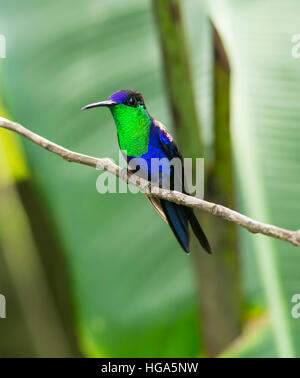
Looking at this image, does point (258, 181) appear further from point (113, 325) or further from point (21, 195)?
point (21, 195)

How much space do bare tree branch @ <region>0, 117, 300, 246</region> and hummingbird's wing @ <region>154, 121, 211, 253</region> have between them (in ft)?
0.18

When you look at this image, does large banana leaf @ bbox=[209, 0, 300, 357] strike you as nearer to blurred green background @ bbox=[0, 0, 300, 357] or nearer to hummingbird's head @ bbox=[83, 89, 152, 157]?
blurred green background @ bbox=[0, 0, 300, 357]

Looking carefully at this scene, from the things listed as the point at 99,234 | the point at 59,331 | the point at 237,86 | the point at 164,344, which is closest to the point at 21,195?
the point at 59,331

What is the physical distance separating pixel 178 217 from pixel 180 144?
0.10 m

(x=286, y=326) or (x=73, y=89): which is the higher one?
(x=73, y=89)

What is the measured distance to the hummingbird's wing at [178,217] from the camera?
72cm

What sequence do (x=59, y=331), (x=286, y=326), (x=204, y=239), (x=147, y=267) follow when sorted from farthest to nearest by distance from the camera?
(x=59, y=331)
(x=147, y=267)
(x=286, y=326)
(x=204, y=239)

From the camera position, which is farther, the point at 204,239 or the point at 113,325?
the point at 113,325

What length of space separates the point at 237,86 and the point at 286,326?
0.39 metres

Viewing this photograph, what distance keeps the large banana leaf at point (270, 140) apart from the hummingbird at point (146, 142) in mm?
121

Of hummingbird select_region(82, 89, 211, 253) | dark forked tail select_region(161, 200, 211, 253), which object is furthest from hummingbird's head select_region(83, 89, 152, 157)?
dark forked tail select_region(161, 200, 211, 253)

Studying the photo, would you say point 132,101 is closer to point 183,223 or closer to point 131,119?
point 131,119

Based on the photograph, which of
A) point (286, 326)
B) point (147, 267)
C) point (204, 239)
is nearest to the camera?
point (204, 239)

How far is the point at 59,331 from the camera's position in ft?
5.38
